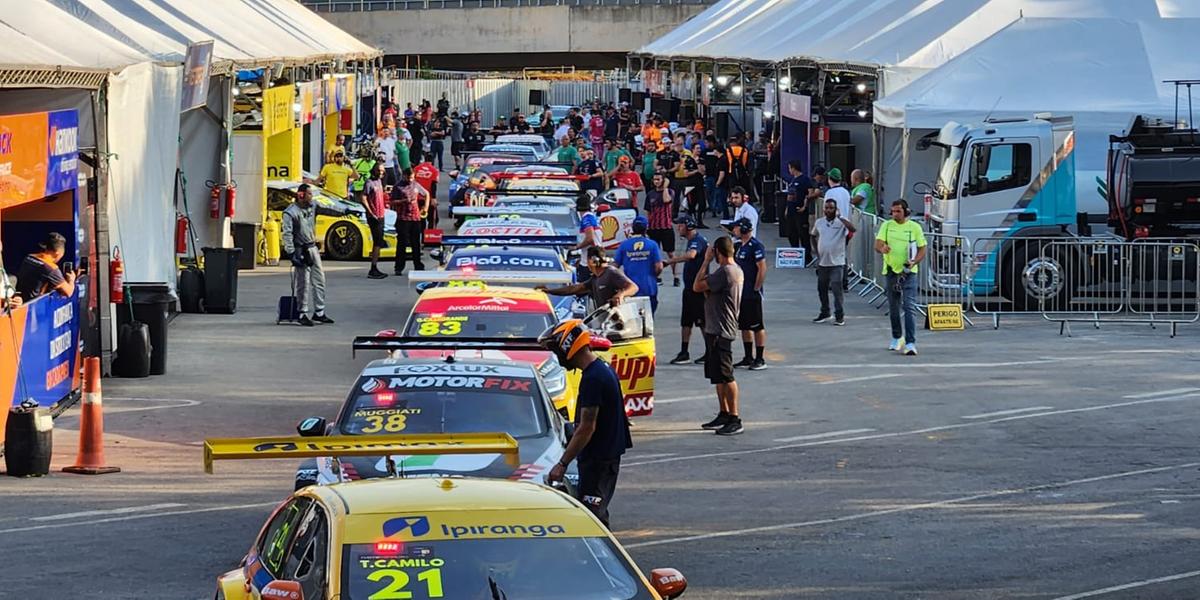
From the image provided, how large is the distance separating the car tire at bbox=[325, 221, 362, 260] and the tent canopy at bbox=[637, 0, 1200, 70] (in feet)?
30.1

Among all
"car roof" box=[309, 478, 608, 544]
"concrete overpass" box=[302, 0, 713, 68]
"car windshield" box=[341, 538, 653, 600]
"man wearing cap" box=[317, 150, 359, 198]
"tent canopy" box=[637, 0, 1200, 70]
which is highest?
"concrete overpass" box=[302, 0, 713, 68]

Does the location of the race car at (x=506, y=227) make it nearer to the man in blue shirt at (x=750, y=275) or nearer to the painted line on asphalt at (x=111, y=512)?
the man in blue shirt at (x=750, y=275)

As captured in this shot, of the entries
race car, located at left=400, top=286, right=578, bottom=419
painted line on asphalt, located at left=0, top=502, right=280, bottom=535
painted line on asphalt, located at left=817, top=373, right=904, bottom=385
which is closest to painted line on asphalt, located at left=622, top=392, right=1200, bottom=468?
race car, located at left=400, top=286, right=578, bottom=419

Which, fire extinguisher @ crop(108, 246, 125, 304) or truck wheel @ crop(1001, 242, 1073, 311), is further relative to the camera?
truck wheel @ crop(1001, 242, 1073, 311)

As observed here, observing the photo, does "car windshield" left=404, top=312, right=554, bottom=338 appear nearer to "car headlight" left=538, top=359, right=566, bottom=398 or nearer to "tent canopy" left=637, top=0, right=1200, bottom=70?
"car headlight" left=538, top=359, right=566, bottom=398

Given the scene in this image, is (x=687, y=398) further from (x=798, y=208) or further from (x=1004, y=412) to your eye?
(x=798, y=208)

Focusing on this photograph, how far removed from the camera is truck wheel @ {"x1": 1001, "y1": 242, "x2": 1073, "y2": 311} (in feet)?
80.4

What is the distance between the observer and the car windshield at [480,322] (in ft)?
53.0

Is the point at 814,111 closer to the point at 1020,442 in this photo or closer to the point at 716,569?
the point at 1020,442

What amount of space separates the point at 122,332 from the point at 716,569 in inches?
390

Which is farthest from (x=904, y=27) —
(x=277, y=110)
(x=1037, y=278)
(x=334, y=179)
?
(x=277, y=110)

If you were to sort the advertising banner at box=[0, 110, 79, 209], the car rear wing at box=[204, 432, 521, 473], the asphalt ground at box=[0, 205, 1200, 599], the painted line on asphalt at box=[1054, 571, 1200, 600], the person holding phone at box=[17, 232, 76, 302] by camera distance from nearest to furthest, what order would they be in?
the car rear wing at box=[204, 432, 521, 473] < the painted line on asphalt at box=[1054, 571, 1200, 600] < the asphalt ground at box=[0, 205, 1200, 599] < the advertising banner at box=[0, 110, 79, 209] < the person holding phone at box=[17, 232, 76, 302]

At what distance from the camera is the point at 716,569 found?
1108 centimetres

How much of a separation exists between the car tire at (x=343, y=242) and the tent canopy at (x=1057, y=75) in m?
9.67
